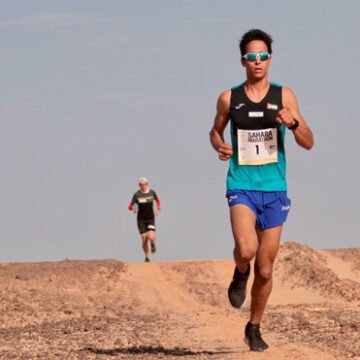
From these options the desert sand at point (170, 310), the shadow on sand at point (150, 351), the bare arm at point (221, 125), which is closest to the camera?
the bare arm at point (221, 125)

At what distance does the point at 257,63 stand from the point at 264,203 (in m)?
1.22

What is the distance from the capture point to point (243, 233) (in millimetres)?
9570

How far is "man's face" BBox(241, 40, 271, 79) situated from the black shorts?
54.3ft

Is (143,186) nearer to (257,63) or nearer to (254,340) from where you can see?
(254,340)

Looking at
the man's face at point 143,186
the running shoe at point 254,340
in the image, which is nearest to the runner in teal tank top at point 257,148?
the running shoe at point 254,340

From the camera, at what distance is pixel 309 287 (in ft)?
68.2

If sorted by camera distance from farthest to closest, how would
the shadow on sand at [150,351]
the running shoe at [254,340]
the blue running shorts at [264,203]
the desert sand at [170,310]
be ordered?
the desert sand at [170,310] < the shadow on sand at [150,351] < the running shoe at [254,340] < the blue running shorts at [264,203]

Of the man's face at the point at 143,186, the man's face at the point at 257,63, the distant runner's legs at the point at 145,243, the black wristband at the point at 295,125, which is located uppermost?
the man's face at the point at 257,63

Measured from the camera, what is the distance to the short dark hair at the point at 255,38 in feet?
32.1

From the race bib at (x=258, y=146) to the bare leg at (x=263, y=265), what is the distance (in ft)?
2.16

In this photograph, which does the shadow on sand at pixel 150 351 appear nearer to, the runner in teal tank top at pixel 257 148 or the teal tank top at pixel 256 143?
the runner in teal tank top at pixel 257 148

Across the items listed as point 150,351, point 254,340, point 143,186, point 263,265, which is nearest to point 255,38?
point 263,265

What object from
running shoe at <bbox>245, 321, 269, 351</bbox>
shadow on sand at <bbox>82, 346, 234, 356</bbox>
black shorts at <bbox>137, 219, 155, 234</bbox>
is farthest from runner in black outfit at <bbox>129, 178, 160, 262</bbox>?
running shoe at <bbox>245, 321, 269, 351</bbox>

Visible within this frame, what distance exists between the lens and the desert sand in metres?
11.2
